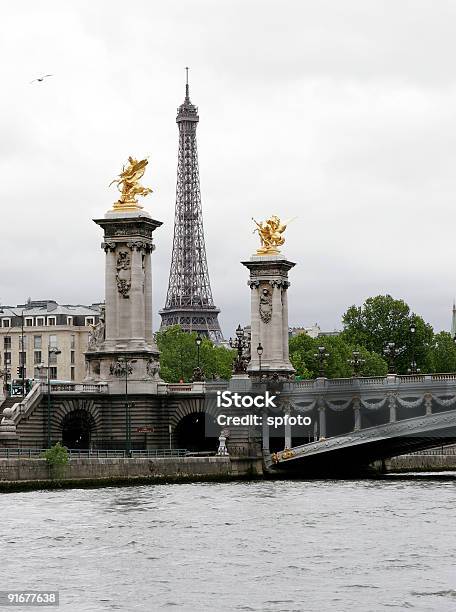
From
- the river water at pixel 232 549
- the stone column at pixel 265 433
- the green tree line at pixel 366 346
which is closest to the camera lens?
the river water at pixel 232 549

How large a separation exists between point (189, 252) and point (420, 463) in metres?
83.3

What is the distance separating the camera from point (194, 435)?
9044 cm

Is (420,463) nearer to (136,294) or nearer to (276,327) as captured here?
(276,327)

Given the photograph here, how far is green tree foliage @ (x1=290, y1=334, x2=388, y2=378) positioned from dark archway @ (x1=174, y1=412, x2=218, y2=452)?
23.6 metres

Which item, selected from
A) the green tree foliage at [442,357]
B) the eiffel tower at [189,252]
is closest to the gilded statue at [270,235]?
the green tree foliage at [442,357]

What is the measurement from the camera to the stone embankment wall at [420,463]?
9050 centimetres

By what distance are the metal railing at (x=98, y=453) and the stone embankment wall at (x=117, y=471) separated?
1.13 m

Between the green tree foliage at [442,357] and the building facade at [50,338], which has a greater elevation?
the building facade at [50,338]

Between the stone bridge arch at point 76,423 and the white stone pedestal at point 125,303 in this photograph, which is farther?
the white stone pedestal at point 125,303

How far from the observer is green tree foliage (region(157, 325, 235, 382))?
122 meters

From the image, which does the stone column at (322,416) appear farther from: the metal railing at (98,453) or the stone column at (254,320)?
the stone column at (254,320)

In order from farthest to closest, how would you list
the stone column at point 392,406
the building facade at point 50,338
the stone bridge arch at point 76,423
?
the building facade at point 50,338 → the stone bridge arch at point 76,423 → the stone column at point 392,406

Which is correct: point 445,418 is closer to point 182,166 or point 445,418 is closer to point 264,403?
point 264,403

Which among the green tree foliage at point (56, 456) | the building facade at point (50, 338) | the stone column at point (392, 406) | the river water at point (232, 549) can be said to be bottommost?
the river water at point (232, 549)
